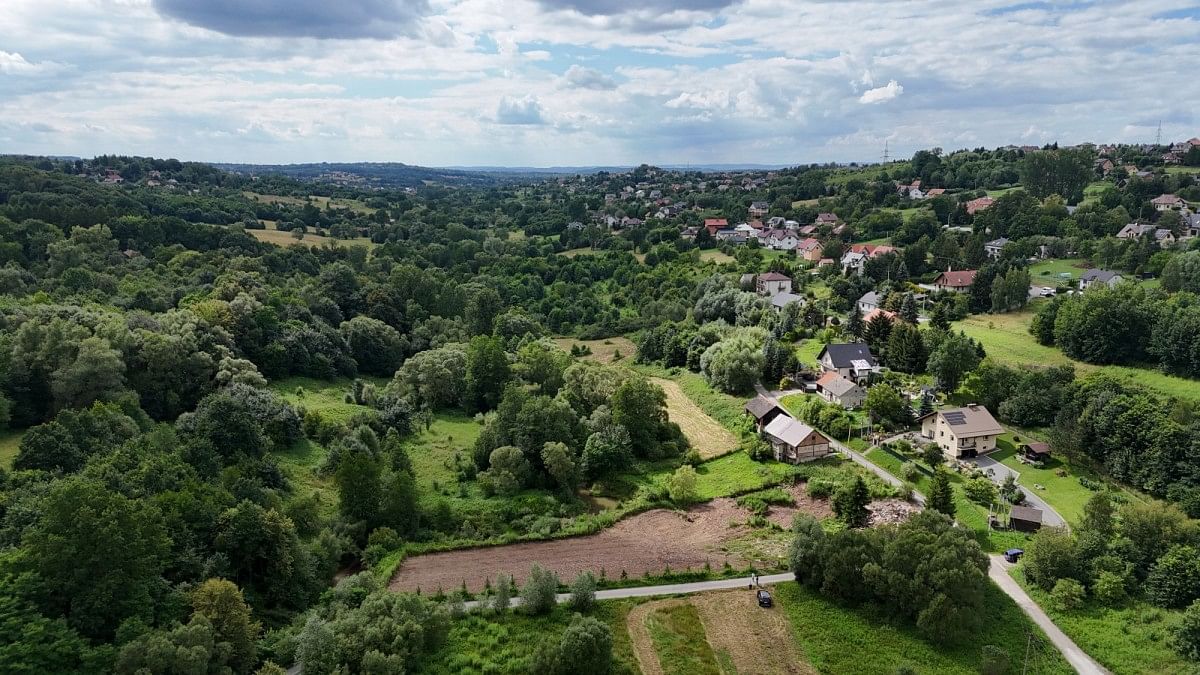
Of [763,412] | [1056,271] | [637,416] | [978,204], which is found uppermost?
[978,204]

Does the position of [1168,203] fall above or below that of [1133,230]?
above

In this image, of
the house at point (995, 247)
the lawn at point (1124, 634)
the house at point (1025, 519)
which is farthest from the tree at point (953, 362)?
the house at point (995, 247)

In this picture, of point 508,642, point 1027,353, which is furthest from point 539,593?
point 1027,353

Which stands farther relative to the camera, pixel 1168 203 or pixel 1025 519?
pixel 1168 203

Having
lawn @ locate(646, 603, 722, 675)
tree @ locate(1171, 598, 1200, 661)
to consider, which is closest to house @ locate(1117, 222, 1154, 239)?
tree @ locate(1171, 598, 1200, 661)

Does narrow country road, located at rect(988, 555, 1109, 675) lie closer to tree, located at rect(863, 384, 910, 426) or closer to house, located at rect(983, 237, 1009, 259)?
tree, located at rect(863, 384, 910, 426)

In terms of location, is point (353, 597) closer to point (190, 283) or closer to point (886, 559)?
point (886, 559)

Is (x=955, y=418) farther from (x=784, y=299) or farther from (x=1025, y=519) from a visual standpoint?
(x=784, y=299)
